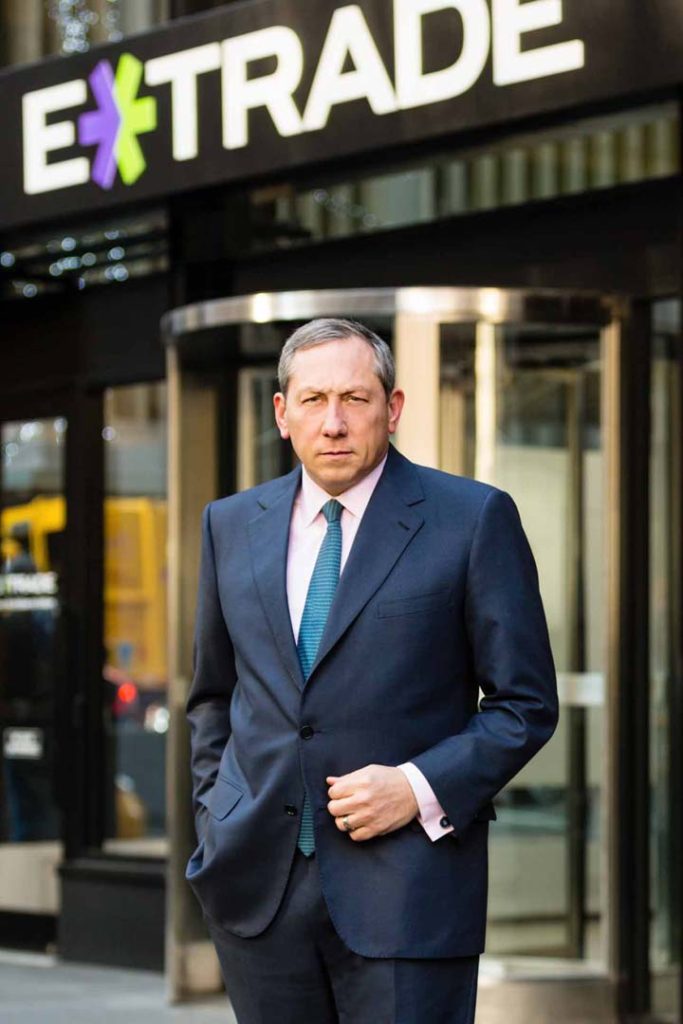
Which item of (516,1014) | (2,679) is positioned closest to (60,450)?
(2,679)

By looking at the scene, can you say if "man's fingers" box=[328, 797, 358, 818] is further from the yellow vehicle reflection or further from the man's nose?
the yellow vehicle reflection

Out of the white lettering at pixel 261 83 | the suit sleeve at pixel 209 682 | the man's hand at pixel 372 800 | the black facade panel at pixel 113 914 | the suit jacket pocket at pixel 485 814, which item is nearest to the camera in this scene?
the man's hand at pixel 372 800

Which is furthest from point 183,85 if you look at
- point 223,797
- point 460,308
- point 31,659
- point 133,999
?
point 223,797

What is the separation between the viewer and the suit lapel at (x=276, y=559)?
3.02m

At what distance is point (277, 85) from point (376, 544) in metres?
4.22

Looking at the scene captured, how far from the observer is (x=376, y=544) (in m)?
3.03

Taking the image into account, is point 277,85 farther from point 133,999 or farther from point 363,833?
point 363,833

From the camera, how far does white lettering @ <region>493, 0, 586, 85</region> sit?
19.6 feet

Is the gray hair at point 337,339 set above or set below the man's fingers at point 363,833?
above

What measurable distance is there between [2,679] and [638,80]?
4.68 meters

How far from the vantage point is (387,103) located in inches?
259

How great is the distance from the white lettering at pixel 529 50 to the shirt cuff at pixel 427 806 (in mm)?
3545

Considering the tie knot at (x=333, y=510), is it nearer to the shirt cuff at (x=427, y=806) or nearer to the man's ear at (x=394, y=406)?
the man's ear at (x=394, y=406)

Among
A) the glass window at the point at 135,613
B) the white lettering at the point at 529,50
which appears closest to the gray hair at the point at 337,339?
the white lettering at the point at 529,50
